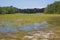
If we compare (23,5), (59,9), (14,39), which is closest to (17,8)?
(23,5)

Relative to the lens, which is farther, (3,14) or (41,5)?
(3,14)

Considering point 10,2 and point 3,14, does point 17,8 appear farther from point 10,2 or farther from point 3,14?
point 3,14

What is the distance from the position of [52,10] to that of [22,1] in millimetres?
6515

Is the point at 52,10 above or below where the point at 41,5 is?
above

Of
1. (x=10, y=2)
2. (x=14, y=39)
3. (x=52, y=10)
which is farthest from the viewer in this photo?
(x=52, y=10)

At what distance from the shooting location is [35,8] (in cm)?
902

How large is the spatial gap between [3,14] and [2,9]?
0.88 meters

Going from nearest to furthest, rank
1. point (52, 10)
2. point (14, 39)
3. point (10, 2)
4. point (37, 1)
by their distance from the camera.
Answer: point (14, 39) → point (10, 2) → point (37, 1) → point (52, 10)

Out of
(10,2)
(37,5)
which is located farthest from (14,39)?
(37,5)

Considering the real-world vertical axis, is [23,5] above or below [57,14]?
below

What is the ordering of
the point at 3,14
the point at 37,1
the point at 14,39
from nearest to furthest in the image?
the point at 14,39 → the point at 37,1 → the point at 3,14

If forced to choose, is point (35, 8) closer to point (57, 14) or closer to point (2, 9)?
point (2, 9)

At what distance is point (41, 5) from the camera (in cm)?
905

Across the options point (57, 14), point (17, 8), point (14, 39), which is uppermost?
point (57, 14)
